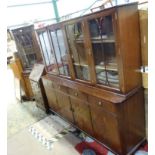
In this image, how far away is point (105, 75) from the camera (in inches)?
77.5

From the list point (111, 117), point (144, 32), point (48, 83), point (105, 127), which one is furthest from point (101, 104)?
point (48, 83)

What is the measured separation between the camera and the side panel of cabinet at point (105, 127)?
187cm

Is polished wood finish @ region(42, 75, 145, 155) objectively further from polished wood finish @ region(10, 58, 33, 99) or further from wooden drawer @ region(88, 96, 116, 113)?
polished wood finish @ region(10, 58, 33, 99)

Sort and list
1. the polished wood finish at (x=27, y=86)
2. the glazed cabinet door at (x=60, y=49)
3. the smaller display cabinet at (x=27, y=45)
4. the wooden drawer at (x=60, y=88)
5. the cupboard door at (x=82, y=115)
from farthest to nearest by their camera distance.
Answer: the polished wood finish at (x=27, y=86) → the smaller display cabinet at (x=27, y=45) → the wooden drawer at (x=60, y=88) → the glazed cabinet door at (x=60, y=49) → the cupboard door at (x=82, y=115)

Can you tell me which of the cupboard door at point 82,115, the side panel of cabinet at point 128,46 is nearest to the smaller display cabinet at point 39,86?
the cupboard door at point 82,115

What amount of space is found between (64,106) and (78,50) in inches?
39.2

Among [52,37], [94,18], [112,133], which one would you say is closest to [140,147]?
[112,133]

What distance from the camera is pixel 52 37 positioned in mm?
2600

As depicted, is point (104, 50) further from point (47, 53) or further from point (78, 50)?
point (47, 53)

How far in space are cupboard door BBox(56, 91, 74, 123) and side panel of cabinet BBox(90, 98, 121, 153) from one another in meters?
0.56

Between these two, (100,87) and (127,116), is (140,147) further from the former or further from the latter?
(100,87)

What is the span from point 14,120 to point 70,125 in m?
1.29

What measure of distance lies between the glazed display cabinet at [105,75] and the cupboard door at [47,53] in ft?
0.65

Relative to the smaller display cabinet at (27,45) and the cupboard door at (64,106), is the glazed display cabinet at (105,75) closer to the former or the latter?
the cupboard door at (64,106)
